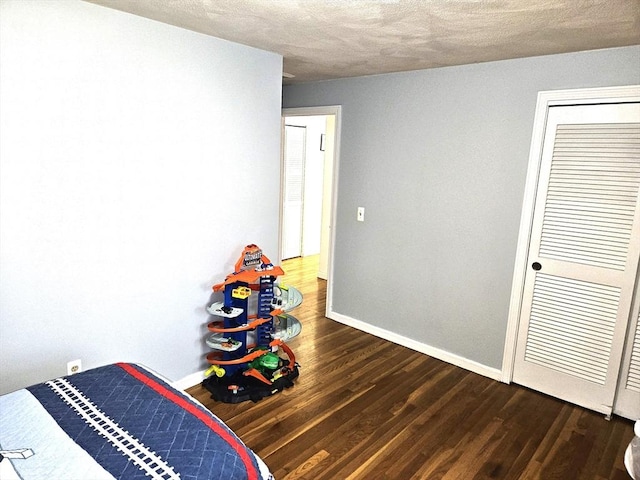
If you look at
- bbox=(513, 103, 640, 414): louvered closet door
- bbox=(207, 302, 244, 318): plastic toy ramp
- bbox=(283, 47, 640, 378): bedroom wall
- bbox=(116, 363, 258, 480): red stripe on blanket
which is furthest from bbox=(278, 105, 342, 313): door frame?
bbox=(116, 363, 258, 480): red stripe on blanket

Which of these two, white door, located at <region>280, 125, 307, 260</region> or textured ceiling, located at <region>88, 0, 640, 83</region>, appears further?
Result: white door, located at <region>280, 125, 307, 260</region>

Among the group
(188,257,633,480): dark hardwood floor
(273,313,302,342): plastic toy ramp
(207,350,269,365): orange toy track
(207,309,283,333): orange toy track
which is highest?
(207,309,283,333): orange toy track

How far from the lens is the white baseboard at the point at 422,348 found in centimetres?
330

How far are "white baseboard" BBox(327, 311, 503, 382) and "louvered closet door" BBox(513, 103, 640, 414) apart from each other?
12.5 inches

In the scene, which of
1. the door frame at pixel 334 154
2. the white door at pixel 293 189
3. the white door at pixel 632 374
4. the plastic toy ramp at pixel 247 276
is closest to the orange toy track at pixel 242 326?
the plastic toy ramp at pixel 247 276

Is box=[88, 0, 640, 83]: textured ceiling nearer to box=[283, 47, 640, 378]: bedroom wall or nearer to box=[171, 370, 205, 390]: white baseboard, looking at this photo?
box=[283, 47, 640, 378]: bedroom wall

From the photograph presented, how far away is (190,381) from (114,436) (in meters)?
1.49

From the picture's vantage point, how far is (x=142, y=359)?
264cm

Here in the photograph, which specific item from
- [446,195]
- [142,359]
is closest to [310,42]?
[446,195]

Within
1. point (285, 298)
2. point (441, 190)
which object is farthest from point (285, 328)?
point (441, 190)

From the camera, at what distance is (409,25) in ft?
7.34

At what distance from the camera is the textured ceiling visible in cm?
195

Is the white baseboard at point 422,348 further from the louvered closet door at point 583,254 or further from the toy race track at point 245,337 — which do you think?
the toy race track at point 245,337

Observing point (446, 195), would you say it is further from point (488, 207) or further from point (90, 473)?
point (90, 473)
